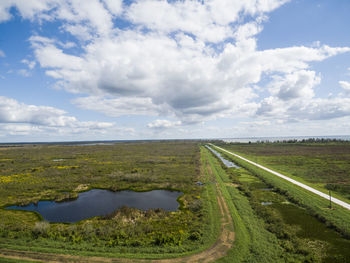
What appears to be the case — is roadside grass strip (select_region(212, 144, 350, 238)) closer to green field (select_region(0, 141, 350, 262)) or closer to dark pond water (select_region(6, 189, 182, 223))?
green field (select_region(0, 141, 350, 262))

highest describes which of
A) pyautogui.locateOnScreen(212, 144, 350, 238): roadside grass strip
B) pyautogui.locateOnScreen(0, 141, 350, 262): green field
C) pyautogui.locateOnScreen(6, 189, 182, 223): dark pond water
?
pyautogui.locateOnScreen(212, 144, 350, 238): roadside grass strip

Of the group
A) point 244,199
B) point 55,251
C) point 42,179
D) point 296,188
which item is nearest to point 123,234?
point 55,251

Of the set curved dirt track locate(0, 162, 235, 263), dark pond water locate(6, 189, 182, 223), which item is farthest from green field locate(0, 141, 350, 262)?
dark pond water locate(6, 189, 182, 223)

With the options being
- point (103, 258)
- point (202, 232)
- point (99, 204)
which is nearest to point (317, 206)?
point (202, 232)

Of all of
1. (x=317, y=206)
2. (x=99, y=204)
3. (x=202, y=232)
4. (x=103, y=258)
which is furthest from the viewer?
(x=99, y=204)

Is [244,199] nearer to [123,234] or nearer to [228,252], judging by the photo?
[228,252]

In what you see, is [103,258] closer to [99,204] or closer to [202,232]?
[202,232]

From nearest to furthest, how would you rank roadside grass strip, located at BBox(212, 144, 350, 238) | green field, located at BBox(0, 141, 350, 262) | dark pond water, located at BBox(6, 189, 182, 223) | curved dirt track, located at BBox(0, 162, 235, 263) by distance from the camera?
curved dirt track, located at BBox(0, 162, 235, 263) → green field, located at BBox(0, 141, 350, 262) → roadside grass strip, located at BBox(212, 144, 350, 238) → dark pond water, located at BBox(6, 189, 182, 223)

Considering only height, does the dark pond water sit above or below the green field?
below

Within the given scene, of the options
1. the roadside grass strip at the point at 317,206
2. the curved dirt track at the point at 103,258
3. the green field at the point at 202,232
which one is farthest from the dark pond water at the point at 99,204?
the roadside grass strip at the point at 317,206
